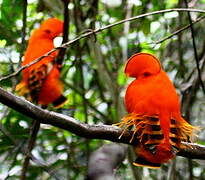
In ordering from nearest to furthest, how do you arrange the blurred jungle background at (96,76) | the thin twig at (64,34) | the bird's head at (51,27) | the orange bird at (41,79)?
Result: the thin twig at (64,34) → the orange bird at (41,79) → the blurred jungle background at (96,76) → the bird's head at (51,27)

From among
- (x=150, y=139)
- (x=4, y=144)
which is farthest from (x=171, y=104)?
(x=4, y=144)

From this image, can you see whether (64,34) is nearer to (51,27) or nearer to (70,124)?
(51,27)

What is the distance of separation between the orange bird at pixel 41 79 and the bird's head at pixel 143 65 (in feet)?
2.48

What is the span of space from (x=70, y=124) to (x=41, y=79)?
133 centimetres

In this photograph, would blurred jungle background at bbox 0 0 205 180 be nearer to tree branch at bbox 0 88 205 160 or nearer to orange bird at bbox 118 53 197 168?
orange bird at bbox 118 53 197 168

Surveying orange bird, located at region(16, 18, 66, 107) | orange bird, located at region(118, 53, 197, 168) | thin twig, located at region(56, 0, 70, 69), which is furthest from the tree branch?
orange bird, located at region(16, 18, 66, 107)

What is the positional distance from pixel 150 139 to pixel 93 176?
0.41m

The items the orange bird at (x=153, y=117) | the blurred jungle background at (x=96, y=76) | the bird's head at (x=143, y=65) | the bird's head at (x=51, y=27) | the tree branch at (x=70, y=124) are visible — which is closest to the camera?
the tree branch at (x=70, y=124)

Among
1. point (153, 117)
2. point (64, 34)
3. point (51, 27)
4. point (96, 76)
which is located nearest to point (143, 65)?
point (153, 117)

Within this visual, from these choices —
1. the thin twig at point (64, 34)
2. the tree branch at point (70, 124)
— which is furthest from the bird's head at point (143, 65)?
the thin twig at point (64, 34)

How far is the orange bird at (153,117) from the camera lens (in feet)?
6.77

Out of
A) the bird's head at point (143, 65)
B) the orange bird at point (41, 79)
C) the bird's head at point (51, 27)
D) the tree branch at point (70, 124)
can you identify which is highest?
the bird's head at point (51, 27)

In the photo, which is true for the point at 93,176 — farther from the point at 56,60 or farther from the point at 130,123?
the point at 56,60

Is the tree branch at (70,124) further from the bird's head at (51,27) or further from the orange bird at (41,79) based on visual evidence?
the bird's head at (51,27)
